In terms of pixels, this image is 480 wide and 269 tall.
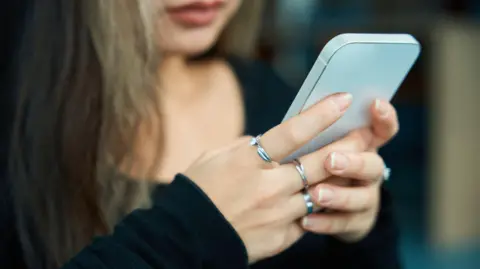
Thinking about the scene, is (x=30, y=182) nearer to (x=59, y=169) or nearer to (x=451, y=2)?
(x=59, y=169)

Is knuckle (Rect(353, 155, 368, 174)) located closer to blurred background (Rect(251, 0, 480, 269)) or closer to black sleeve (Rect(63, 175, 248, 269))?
black sleeve (Rect(63, 175, 248, 269))

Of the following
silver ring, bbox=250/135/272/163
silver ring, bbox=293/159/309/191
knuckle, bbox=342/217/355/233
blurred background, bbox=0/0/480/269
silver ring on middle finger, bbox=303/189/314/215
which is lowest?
blurred background, bbox=0/0/480/269

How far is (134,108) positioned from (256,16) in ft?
1.10

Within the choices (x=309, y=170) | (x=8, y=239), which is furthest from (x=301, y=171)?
(x=8, y=239)

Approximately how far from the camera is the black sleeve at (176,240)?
460mm

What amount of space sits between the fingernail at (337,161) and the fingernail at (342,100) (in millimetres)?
40

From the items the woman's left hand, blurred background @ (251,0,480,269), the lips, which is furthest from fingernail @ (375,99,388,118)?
blurred background @ (251,0,480,269)

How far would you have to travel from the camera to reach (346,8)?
250 centimetres

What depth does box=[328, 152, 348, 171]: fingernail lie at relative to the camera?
19.2 inches

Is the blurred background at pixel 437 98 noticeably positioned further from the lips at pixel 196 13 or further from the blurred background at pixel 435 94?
the lips at pixel 196 13

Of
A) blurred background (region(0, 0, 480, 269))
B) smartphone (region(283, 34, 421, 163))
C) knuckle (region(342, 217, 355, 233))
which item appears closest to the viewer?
smartphone (region(283, 34, 421, 163))

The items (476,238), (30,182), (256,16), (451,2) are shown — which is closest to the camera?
(30,182)

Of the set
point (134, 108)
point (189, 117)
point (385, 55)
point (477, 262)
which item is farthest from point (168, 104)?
point (477, 262)

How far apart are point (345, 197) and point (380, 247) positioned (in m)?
0.16
